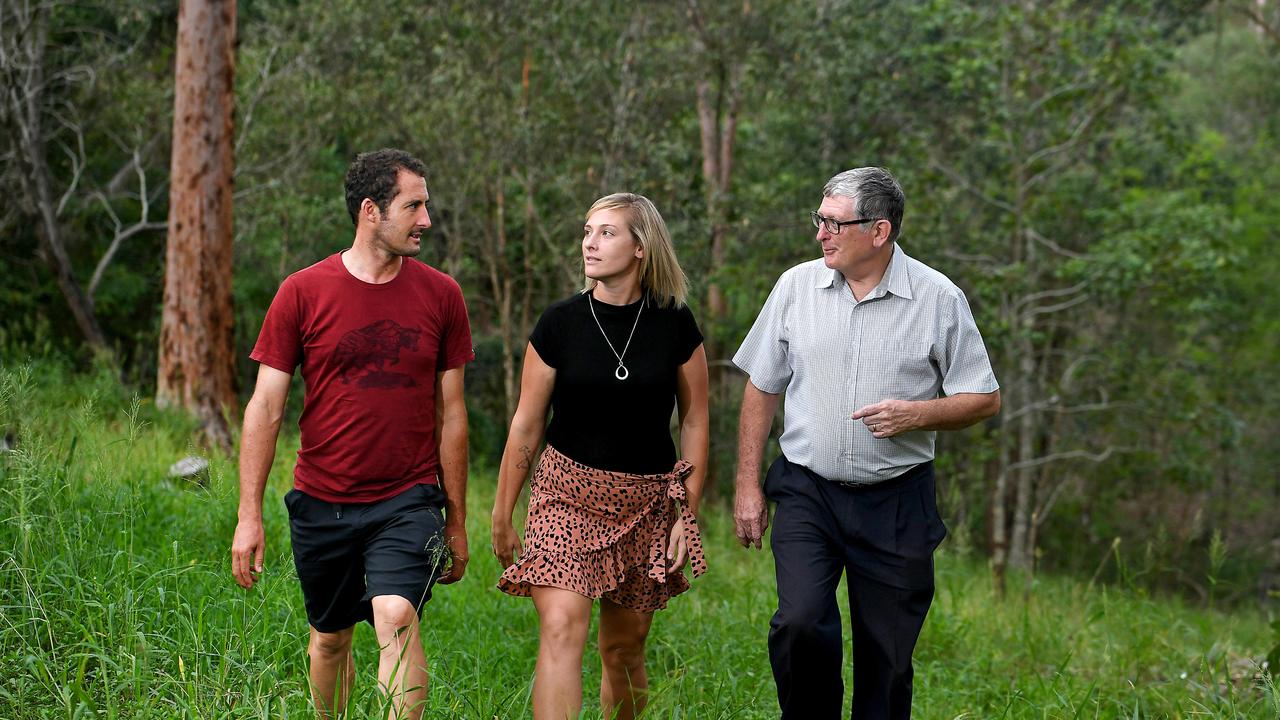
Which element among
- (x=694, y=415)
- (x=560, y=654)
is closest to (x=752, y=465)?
(x=694, y=415)

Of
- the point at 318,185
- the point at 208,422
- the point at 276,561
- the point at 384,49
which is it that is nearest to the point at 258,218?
the point at 318,185

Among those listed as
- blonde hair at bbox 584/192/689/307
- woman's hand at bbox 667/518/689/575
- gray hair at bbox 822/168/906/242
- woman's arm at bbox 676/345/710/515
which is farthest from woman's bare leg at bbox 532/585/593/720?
gray hair at bbox 822/168/906/242

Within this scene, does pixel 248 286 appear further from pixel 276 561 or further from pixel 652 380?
pixel 652 380

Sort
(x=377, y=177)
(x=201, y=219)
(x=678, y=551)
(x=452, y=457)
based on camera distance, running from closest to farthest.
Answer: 1. (x=377, y=177)
2. (x=452, y=457)
3. (x=678, y=551)
4. (x=201, y=219)

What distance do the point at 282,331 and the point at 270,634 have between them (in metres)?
1.38

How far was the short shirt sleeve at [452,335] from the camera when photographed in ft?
13.0

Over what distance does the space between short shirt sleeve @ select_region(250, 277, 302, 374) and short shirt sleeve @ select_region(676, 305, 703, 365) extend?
1362 millimetres

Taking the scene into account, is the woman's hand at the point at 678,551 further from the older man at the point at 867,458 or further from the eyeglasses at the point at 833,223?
the eyeglasses at the point at 833,223

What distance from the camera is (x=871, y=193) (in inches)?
161

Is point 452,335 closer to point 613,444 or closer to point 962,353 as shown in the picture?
point 613,444

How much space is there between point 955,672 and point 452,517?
3316 mm

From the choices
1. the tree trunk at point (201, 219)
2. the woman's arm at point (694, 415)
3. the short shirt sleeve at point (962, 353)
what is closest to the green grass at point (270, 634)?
the woman's arm at point (694, 415)

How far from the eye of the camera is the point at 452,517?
3.96 m

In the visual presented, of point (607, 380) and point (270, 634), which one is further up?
point (607, 380)
